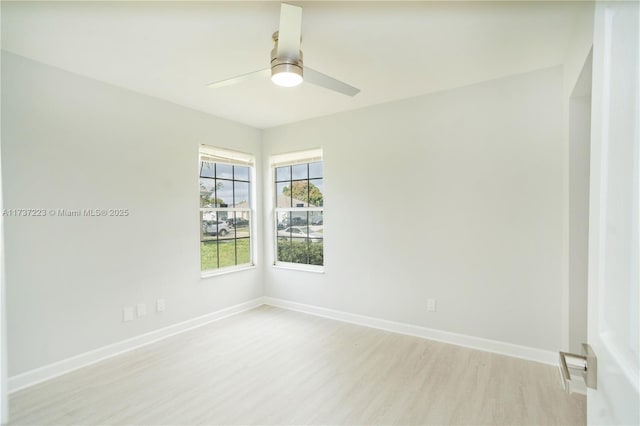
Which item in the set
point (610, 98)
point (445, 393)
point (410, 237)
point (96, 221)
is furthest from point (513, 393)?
point (96, 221)

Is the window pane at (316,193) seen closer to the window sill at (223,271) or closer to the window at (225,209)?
the window at (225,209)

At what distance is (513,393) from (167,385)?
261 centimetres

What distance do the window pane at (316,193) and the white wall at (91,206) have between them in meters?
1.46

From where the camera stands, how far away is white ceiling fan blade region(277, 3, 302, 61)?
5.34 feet

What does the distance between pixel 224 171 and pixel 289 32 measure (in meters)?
2.56

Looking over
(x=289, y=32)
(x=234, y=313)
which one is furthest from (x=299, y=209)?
(x=289, y=32)

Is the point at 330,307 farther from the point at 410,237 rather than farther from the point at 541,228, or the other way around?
the point at 541,228

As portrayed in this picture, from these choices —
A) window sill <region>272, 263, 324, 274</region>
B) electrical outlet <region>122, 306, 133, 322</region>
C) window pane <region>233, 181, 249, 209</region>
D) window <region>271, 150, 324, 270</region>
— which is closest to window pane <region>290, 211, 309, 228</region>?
window <region>271, 150, 324, 270</region>

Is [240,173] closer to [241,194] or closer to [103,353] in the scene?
[241,194]

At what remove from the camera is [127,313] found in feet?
9.65

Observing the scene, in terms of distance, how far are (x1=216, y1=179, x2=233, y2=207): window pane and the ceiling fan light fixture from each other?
235 centimetres

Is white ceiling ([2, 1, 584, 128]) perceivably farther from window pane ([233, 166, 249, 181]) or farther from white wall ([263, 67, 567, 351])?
window pane ([233, 166, 249, 181])

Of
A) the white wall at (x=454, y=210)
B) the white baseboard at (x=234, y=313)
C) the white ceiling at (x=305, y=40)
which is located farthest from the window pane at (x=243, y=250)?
the white ceiling at (x=305, y=40)

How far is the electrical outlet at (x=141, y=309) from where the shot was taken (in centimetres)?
303
